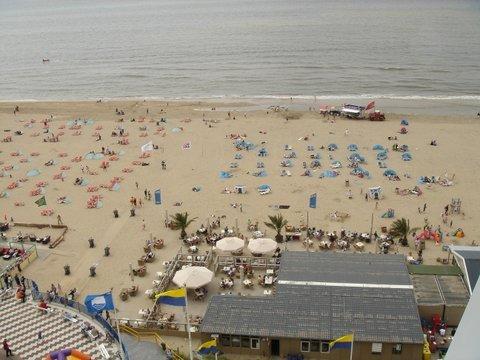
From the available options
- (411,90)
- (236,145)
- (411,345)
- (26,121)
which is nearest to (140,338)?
(411,345)

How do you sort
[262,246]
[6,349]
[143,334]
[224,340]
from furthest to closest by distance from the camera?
[262,246], [143,334], [224,340], [6,349]

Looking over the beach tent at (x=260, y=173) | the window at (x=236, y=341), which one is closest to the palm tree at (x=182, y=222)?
the beach tent at (x=260, y=173)

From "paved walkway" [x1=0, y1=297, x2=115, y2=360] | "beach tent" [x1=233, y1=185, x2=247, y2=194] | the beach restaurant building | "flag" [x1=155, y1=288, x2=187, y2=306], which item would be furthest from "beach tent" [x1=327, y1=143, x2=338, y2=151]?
"flag" [x1=155, y1=288, x2=187, y2=306]

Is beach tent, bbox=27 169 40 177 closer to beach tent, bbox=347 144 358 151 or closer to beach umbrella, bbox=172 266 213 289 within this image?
beach umbrella, bbox=172 266 213 289

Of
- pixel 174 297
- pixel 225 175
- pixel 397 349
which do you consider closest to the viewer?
pixel 174 297

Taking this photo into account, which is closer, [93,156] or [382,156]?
[382,156]

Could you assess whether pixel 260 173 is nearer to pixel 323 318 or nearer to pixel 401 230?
pixel 401 230

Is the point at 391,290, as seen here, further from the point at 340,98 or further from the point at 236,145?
the point at 340,98

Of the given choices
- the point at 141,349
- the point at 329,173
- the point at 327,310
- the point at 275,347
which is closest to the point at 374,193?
the point at 329,173

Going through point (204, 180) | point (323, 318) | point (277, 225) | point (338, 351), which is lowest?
point (338, 351)
